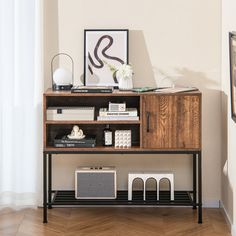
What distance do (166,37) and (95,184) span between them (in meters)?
1.36

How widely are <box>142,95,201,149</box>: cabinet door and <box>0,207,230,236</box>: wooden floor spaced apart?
62 cm

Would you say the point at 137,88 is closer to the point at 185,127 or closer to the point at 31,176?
the point at 185,127

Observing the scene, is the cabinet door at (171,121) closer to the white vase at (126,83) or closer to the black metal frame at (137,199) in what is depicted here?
the black metal frame at (137,199)

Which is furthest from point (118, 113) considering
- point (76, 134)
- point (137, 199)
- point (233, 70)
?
point (233, 70)

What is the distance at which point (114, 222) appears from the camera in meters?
5.41

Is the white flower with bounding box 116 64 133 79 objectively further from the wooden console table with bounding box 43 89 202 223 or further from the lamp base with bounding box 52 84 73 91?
the lamp base with bounding box 52 84 73 91

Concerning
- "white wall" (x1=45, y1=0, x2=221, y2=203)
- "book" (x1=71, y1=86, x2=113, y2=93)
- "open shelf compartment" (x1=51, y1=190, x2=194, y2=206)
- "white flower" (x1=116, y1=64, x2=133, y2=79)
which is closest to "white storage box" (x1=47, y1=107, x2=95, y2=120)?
"book" (x1=71, y1=86, x2=113, y2=93)

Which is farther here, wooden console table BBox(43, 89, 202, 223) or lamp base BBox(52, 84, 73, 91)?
lamp base BBox(52, 84, 73, 91)

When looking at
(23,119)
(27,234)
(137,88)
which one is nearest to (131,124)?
(137,88)

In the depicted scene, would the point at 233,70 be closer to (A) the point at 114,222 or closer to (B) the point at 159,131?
(B) the point at 159,131

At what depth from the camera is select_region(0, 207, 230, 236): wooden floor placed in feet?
16.9

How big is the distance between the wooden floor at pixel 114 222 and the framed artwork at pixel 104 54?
3.58 feet

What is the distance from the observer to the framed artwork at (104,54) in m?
5.66

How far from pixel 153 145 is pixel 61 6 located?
1.42m
